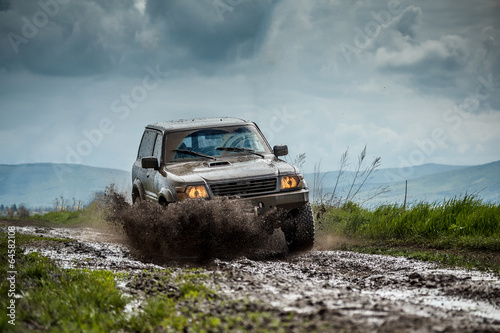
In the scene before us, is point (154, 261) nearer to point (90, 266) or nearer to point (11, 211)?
point (90, 266)

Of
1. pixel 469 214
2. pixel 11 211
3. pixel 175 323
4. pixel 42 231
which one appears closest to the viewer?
pixel 175 323

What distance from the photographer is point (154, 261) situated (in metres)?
9.48

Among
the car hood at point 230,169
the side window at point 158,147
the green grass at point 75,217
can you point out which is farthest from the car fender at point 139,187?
the green grass at point 75,217

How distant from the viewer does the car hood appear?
372 inches

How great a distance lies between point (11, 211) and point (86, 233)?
8355 mm

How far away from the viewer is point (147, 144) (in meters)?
11.8

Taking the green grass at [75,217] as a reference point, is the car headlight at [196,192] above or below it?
above

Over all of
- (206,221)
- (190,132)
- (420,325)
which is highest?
(190,132)

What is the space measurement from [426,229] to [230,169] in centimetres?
459

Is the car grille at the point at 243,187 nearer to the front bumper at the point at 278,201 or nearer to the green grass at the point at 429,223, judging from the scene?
the front bumper at the point at 278,201

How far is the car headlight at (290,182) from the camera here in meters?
9.69

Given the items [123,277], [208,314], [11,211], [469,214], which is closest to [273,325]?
[208,314]

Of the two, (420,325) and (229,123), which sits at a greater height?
(229,123)

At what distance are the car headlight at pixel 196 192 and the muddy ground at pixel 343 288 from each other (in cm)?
100
